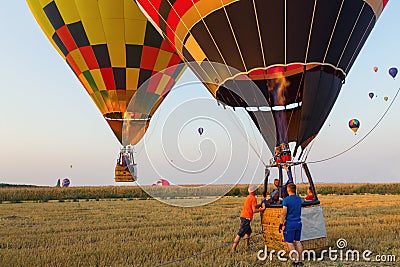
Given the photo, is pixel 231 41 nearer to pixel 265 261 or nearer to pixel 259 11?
pixel 259 11

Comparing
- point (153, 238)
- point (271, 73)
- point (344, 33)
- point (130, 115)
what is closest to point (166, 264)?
point (153, 238)

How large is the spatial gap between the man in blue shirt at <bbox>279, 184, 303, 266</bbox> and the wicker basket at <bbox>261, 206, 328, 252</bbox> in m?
0.25

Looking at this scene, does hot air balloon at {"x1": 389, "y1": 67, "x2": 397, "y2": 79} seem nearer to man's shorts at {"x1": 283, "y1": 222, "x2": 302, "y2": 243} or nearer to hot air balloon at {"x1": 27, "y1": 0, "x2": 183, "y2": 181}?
hot air balloon at {"x1": 27, "y1": 0, "x2": 183, "y2": 181}

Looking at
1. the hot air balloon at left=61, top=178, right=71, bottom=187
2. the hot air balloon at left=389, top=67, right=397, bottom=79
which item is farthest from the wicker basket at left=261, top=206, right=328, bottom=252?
the hot air balloon at left=61, top=178, right=71, bottom=187

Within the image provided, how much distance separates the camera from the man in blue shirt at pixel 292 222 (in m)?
5.47

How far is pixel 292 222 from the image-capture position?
549cm

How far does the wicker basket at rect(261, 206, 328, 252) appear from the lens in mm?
5879

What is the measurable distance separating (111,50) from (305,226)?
28.8ft

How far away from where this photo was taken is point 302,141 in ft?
21.3

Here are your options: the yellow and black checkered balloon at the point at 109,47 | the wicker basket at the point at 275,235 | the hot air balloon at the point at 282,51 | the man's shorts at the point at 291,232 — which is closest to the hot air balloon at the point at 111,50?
the yellow and black checkered balloon at the point at 109,47

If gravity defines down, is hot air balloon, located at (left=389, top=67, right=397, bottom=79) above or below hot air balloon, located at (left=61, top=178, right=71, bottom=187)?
above

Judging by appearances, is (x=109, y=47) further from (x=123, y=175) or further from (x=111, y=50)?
(x=123, y=175)

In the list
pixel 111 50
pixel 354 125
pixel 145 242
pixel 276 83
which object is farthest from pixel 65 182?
pixel 276 83

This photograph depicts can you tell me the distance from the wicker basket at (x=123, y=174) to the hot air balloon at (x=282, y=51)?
22.5ft
